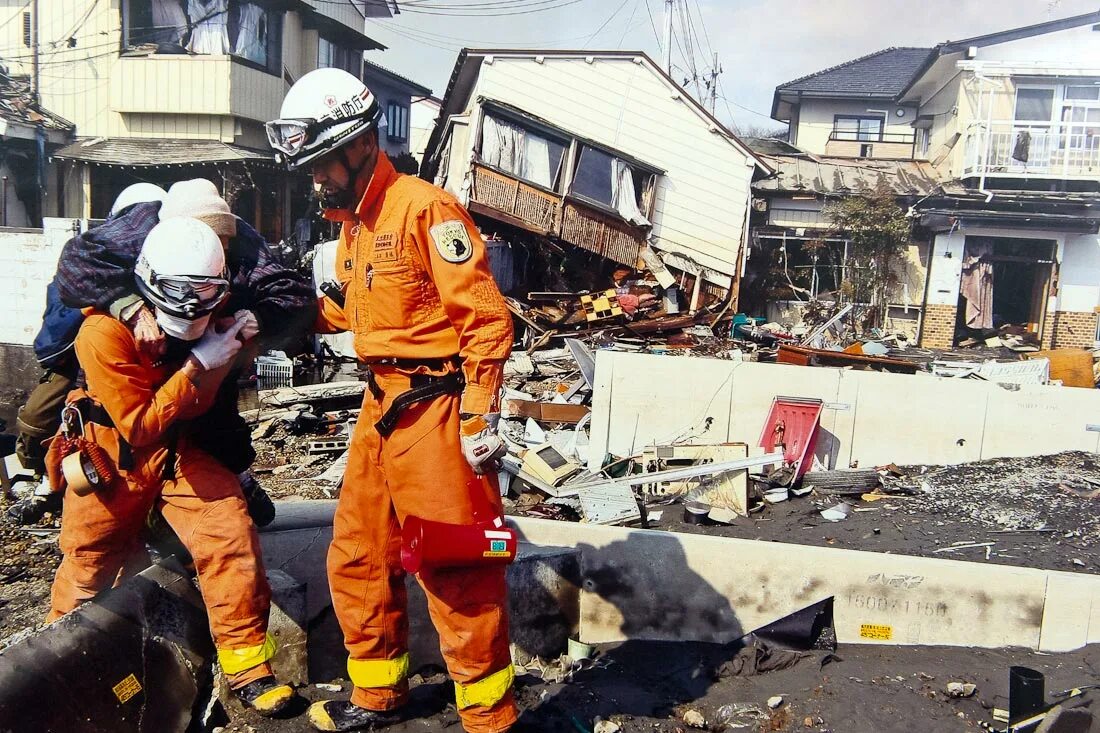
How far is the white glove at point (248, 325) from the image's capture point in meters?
3.15

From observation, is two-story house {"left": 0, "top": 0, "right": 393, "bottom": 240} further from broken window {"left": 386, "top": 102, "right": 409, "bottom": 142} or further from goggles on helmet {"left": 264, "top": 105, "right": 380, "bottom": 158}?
goggles on helmet {"left": 264, "top": 105, "right": 380, "bottom": 158}

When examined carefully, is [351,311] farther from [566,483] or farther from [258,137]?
[258,137]

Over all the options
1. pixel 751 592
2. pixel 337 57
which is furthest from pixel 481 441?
pixel 337 57

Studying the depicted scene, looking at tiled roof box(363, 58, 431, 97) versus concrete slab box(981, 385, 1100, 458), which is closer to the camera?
concrete slab box(981, 385, 1100, 458)

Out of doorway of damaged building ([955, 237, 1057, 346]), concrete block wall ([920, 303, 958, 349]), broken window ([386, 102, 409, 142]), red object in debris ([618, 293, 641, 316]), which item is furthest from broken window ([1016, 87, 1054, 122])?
broken window ([386, 102, 409, 142])

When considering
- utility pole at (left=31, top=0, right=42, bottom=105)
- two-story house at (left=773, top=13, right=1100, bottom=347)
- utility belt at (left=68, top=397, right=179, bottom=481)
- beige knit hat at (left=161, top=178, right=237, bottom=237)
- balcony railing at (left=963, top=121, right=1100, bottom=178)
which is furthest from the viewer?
balcony railing at (left=963, top=121, right=1100, bottom=178)

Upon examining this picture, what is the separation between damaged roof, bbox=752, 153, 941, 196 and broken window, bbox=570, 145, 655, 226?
3.38 metres

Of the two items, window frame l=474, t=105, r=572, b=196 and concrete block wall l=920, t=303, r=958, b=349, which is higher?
window frame l=474, t=105, r=572, b=196

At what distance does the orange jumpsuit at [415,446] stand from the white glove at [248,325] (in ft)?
1.17

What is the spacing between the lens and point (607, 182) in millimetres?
17578

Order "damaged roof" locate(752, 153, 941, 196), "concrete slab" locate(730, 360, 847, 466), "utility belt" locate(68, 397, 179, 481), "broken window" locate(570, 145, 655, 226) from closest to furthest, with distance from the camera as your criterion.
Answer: "utility belt" locate(68, 397, 179, 481) → "concrete slab" locate(730, 360, 847, 466) → "broken window" locate(570, 145, 655, 226) → "damaged roof" locate(752, 153, 941, 196)

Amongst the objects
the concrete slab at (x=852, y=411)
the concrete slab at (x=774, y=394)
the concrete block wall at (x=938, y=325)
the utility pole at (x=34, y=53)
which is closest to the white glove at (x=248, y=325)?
the concrete slab at (x=852, y=411)

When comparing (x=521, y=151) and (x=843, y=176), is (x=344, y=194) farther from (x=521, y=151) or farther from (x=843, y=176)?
(x=843, y=176)

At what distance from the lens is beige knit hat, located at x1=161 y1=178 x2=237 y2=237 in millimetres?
3340
